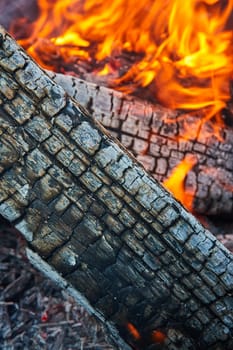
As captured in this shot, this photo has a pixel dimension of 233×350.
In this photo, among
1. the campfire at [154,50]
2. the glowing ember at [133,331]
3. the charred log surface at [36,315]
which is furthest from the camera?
the campfire at [154,50]

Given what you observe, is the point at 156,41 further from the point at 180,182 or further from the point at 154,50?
the point at 180,182

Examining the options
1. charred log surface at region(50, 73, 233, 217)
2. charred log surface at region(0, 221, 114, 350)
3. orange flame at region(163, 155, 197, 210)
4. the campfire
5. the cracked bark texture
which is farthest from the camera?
the campfire

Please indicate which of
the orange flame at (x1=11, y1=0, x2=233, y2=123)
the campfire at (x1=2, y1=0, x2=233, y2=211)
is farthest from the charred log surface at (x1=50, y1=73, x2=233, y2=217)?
the orange flame at (x1=11, y1=0, x2=233, y2=123)

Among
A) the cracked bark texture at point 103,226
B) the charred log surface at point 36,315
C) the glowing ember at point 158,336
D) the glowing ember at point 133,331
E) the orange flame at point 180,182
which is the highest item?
the orange flame at point 180,182

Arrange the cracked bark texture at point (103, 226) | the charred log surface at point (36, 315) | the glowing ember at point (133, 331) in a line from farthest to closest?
the charred log surface at point (36, 315) < the glowing ember at point (133, 331) < the cracked bark texture at point (103, 226)

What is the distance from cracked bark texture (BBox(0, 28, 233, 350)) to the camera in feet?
6.88

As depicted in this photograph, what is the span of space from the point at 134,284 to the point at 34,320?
103 centimetres

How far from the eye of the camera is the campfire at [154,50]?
11.3 feet

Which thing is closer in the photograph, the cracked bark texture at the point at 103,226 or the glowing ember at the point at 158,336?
the cracked bark texture at the point at 103,226

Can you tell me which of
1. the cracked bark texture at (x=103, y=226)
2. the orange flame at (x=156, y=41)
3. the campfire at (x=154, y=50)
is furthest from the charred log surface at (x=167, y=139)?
the cracked bark texture at (x=103, y=226)

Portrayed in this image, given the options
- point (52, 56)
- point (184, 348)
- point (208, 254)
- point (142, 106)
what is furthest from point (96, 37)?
point (184, 348)

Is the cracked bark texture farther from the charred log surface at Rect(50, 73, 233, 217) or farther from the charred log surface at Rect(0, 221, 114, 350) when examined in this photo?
the charred log surface at Rect(50, 73, 233, 217)

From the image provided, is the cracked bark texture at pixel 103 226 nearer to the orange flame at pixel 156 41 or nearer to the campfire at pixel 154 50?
the campfire at pixel 154 50

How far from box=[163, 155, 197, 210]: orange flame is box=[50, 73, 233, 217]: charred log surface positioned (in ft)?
0.08
